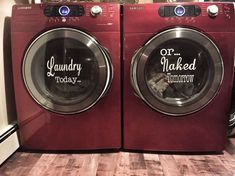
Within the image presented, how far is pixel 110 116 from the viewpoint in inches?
57.9

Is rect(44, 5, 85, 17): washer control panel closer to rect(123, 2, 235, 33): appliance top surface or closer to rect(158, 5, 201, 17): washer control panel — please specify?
rect(123, 2, 235, 33): appliance top surface

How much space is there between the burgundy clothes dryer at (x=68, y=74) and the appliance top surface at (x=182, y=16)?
0.11 meters

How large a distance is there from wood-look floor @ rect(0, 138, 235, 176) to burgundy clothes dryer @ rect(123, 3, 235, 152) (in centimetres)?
7

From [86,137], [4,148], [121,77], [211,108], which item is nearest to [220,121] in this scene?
[211,108]

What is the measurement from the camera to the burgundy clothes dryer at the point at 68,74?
4.61 ft

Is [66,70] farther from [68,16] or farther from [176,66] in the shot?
[176,66]

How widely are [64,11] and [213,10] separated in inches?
29.5

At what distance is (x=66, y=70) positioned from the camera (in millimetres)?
1442

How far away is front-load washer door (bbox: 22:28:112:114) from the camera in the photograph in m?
1.41

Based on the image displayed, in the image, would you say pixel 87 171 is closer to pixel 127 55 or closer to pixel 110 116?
pixel 110 116

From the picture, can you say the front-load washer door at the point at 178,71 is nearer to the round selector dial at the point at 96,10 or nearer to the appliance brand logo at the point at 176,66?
the appliance brand logo at the point at 176,66

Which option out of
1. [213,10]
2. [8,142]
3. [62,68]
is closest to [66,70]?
[62,68]

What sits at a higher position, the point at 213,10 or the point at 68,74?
the point at 213,10

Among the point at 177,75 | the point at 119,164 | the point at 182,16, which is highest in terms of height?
the point at 182,16
